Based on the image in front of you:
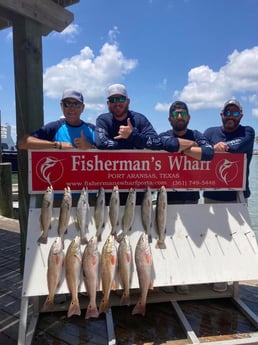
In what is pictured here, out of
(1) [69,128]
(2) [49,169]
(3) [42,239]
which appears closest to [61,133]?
(1) [69,128]

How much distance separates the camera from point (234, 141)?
3133 millimetres

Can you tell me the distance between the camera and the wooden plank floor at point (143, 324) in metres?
2.69

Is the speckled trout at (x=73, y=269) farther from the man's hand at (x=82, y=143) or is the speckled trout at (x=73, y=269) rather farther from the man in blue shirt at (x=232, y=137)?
the man in blue shirt at (x=232, y=137)

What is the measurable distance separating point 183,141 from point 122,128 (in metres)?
0.60

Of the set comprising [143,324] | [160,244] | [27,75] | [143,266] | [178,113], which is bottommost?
[143,324]

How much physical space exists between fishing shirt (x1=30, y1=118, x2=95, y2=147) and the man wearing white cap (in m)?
0.16

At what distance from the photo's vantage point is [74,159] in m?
2.88

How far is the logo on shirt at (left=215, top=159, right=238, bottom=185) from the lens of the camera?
3.11 meters

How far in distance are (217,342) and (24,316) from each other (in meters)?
1.55

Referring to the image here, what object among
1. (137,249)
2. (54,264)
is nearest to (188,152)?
(137,249)

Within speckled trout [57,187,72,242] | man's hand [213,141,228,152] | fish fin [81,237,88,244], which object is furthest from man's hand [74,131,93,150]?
man's hand [213,141,228,152]

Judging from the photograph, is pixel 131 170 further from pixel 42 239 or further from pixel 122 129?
pixel 42 239

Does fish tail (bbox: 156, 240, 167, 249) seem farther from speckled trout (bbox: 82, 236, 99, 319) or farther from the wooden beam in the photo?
the wooden beam

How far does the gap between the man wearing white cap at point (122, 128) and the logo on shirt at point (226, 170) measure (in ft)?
2.17
